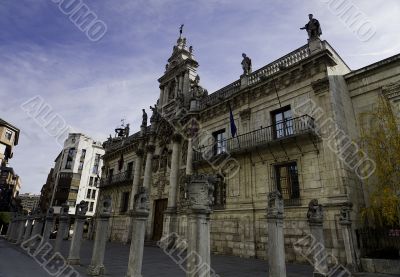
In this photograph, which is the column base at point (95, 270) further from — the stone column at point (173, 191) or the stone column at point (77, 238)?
the stone column at point (173, 191)

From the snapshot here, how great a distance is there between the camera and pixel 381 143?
10734 millimetres

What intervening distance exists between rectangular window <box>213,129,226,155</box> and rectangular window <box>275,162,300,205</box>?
12.3 feet

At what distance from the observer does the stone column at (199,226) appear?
512 centimetres

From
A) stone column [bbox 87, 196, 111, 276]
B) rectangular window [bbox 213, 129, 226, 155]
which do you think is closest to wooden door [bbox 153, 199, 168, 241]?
rectangular window [bbox 213, 129, 226, 155]

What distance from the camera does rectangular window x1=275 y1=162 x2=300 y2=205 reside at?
12.2 m

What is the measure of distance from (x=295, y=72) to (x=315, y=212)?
7.98 meters

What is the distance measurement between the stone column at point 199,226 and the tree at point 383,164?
25.0ft

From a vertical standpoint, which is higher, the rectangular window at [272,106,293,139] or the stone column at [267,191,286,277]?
the rectangular window at [272,106,293,139]

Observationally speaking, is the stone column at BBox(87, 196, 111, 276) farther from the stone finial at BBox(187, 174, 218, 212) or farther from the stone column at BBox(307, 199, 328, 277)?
the stone column at BBox(307, 199, 328, 277)

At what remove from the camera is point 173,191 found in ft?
59.7

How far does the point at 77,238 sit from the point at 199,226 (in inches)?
233

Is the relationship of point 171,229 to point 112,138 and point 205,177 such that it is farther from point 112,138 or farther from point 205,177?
point 112,138

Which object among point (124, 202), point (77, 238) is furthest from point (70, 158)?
point (77, 238)

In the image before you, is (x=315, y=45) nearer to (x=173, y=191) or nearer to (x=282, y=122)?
(x=282, y=122)
